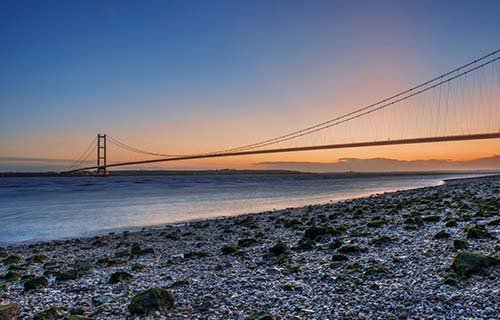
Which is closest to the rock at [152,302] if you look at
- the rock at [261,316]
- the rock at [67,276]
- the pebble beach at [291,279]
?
the pebble beach at [291,279]

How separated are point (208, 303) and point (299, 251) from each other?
3.41m

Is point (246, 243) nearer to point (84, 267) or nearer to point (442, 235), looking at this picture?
point (84, 267)

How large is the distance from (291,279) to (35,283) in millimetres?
4712

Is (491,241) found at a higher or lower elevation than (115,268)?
higher

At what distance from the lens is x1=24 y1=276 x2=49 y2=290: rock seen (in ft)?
22.4

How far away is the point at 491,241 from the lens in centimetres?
719

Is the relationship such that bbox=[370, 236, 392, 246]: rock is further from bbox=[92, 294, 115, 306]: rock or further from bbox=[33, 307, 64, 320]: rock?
bbox=[33, 307, 64, 320]: rock

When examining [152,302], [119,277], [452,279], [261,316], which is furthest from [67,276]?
[452,279]

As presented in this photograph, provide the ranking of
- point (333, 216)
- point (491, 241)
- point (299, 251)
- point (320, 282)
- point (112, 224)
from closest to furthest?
point (320, 282), point (491, 241), point (299, 251), point (333, 216), point (112, 224)

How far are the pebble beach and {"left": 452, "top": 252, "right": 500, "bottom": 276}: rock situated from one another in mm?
15

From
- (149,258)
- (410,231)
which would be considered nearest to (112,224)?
(149,258)

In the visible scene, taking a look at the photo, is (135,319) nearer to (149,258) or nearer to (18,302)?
(18,302)

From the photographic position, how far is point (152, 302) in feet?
17.2

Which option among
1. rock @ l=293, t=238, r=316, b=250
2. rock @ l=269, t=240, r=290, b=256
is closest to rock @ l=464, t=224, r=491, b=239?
rock @ l=293, t=238, r=316, b=250
